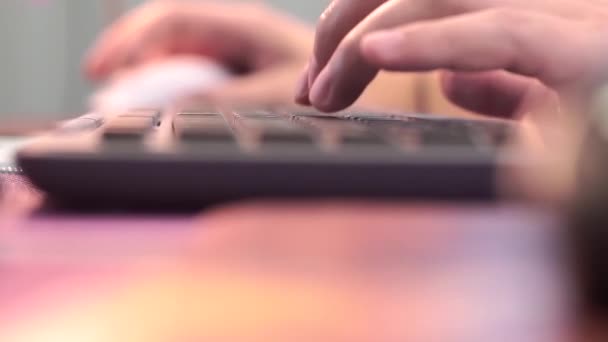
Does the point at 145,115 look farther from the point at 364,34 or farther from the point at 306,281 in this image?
the point at 306,281

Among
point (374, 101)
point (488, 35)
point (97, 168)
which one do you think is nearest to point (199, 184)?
point (97, 168)

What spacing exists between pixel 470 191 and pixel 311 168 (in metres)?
0.05

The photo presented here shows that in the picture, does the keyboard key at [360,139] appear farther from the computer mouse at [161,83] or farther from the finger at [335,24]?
the computer mouse at [161,83]

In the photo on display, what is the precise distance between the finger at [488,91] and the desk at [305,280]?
0.43 meters

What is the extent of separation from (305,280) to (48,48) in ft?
7.85

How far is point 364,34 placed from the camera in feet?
1.45

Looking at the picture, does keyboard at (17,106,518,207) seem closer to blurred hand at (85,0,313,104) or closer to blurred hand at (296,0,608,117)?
blurred hand at (296,0,608,117)

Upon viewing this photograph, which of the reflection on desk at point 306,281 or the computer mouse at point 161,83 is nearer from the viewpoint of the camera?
the reflection on desk at point 306,281

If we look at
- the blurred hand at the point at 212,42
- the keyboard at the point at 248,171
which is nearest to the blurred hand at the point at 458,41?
the keyboard at the point at 248,171

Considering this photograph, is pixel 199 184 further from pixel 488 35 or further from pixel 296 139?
pixel 488 35

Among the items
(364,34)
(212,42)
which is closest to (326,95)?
(364,34)

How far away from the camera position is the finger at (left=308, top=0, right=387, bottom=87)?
0.52m

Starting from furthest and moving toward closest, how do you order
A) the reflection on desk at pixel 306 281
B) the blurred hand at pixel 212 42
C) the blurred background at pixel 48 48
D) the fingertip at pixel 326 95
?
the blurred background at pixel 48 48, the blurred hand at pixel 212 42, the fingertip at pixel 326 95, the reflection on desk at pixel 306 281

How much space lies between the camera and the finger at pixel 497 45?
356mm
